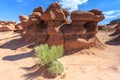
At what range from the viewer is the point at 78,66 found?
9.61m

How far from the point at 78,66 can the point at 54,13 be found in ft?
15.8

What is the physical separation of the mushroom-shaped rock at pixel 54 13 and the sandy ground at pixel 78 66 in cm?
278

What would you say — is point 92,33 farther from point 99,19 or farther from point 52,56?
point 52,56

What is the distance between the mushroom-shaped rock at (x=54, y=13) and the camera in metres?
13.0

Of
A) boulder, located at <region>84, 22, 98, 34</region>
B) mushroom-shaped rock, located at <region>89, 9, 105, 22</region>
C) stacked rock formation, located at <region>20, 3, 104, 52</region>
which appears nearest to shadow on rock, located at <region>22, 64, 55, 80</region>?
stacked rock formation, located at <region>20, 3, 104, 52</region>

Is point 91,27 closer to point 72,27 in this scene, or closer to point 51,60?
point 72,27

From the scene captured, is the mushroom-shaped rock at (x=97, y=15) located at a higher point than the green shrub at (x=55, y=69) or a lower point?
higher

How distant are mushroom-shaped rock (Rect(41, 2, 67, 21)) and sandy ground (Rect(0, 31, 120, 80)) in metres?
2.78

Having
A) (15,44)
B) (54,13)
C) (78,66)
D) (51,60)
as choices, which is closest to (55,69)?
(51,60)

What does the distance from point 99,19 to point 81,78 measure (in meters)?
6.15

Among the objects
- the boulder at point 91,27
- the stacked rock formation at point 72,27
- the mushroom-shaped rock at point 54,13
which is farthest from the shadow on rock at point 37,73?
the boulder at point 91,27

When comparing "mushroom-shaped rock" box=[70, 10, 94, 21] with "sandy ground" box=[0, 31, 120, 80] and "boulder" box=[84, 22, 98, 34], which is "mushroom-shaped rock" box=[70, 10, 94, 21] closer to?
"boulder" box=[84, 22, 98, 34]

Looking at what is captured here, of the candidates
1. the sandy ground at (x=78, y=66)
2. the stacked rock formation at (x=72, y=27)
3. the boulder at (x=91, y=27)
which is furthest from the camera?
the boulder at (x=91, y=27)

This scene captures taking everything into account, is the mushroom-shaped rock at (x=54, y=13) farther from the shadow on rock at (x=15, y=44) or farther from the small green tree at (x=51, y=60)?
the small green tree at (x=51, y=60)
